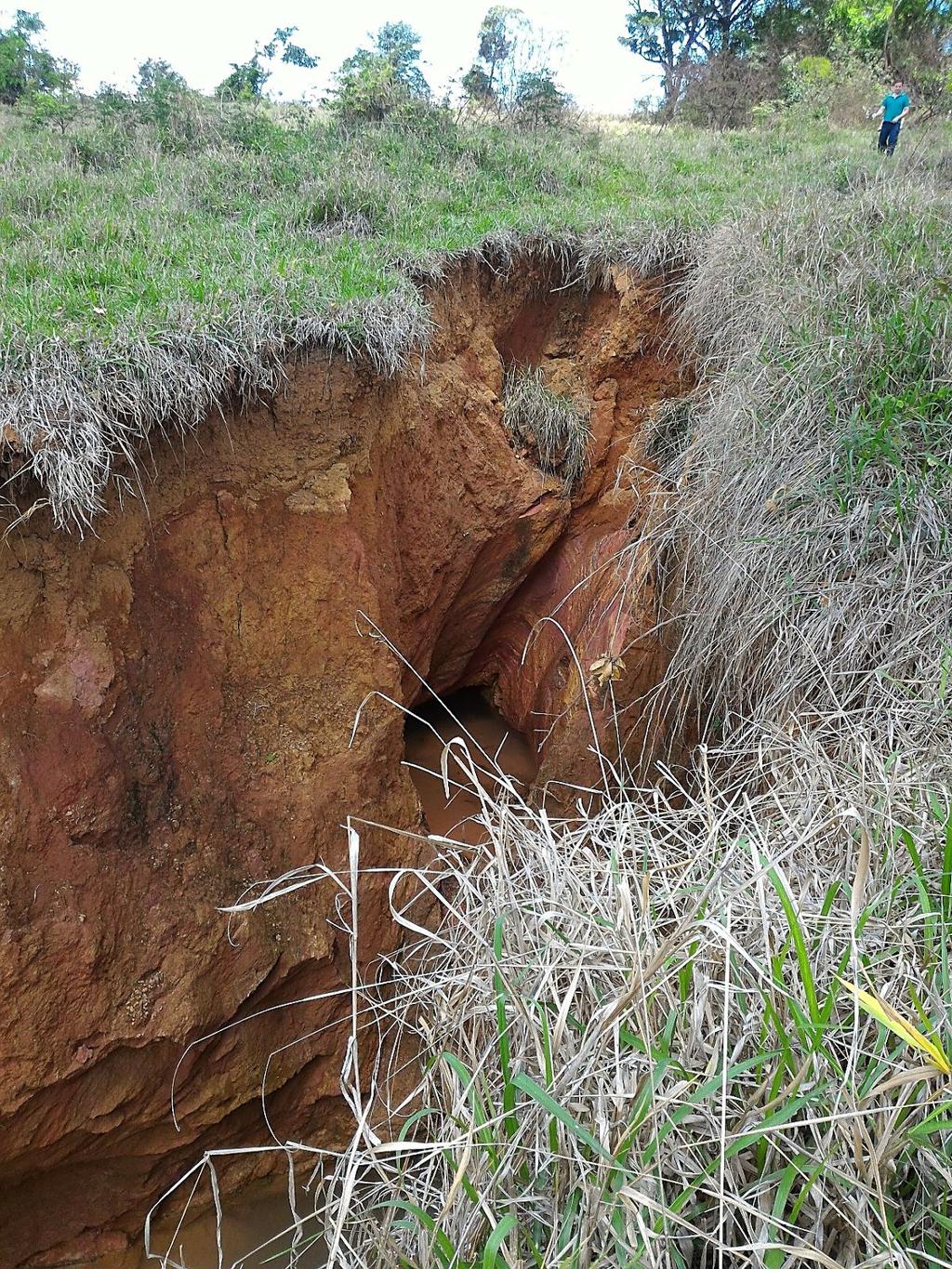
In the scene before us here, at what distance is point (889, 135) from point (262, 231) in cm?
537

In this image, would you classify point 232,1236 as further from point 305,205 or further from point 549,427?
point 305,205

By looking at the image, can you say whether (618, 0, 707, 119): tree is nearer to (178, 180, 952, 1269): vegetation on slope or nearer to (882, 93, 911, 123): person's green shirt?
(882, 93, 911, 123): person's green shirt

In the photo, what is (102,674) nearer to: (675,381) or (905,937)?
(905,937)

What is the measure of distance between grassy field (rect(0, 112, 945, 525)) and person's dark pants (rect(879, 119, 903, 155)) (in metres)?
0.19

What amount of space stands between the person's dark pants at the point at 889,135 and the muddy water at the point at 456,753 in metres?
5.60

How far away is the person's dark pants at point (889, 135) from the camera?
6.31 m

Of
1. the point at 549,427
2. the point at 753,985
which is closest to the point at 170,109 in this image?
the point at 549,427

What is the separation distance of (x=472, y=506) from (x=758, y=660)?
164 cm

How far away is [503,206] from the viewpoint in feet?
15.0

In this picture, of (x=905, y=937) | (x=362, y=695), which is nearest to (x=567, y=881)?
(x=905, y=937)

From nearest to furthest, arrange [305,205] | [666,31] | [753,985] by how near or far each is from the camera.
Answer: [753,985], [305,205], [666,31]

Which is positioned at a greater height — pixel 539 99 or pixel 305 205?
pixel 539 99

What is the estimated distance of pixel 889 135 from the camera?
6355 millimetres

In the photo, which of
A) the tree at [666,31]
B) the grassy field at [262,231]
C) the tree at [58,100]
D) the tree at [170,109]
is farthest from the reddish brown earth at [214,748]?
the tree at [666,31]
